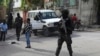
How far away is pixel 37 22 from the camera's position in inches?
874

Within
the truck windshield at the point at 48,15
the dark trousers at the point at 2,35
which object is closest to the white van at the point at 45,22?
the truck windshield at the point at 48,15

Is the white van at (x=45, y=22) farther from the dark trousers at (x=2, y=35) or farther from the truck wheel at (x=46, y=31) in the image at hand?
the dark trousers at (x=2, y=35)

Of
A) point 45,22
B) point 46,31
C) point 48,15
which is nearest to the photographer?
point 46,31

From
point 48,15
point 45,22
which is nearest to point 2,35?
point 45,22

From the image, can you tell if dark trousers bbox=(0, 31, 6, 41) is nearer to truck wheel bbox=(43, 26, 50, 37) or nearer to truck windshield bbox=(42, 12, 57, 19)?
truck wheel bbox=(43, 26, 50, 37)

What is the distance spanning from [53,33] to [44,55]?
10932mm

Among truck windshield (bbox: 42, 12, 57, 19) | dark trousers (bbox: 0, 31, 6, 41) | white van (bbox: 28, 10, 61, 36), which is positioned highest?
truck windshield (bbox: 42, 12, 57, 19)

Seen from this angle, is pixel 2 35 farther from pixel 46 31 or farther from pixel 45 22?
pixel 45 22

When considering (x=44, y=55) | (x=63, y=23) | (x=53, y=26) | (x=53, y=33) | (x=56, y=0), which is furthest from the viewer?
(x=56, y=0)

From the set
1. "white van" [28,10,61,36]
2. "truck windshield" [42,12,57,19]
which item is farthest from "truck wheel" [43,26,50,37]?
"truck windshield" [42,12,57,19]

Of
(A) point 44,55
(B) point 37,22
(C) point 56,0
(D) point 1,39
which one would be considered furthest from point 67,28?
(C) point 56,0

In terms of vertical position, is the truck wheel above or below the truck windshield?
below

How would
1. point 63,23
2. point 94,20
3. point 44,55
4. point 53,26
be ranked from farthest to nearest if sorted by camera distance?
point 94,20 → point 53,26 → point 44,55 → point 63,23

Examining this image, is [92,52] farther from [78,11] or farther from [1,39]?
[78,11]
